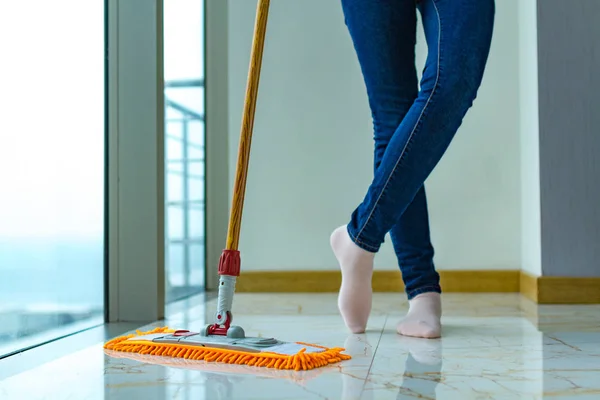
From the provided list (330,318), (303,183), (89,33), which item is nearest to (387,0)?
(89,33)

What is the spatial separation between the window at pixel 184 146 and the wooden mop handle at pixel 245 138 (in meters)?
0.84

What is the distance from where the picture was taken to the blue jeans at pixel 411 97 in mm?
1152

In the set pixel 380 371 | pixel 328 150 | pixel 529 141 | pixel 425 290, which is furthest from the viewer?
pixel 328 150

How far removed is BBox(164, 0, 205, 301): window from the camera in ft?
6.75

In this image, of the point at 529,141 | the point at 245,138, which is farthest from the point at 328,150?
the point at 245,138

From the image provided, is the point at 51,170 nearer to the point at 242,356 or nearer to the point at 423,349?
the point at 242,356

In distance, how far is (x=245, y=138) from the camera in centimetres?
113

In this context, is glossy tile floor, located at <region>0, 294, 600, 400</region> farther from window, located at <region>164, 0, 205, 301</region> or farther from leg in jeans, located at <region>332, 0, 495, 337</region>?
window, located at <region>164, 0, 205, 301</region>

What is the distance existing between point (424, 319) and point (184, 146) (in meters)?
1.20

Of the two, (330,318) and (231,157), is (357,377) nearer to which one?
(330,318)

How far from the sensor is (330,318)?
1612 mm

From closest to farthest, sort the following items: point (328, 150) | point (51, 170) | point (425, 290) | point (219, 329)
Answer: point (219, 329)
point (51, 170)
point (425, 290)
point (328, 150)

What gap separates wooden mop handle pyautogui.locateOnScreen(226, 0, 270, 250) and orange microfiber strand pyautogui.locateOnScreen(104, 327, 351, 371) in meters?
0.17

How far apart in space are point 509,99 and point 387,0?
123 cm
